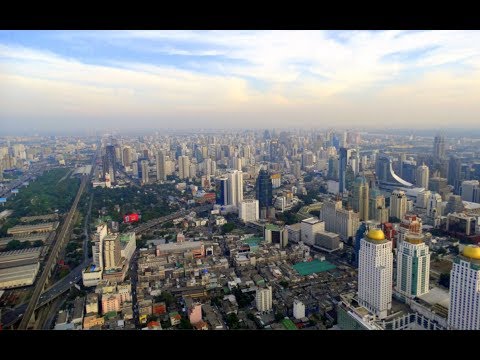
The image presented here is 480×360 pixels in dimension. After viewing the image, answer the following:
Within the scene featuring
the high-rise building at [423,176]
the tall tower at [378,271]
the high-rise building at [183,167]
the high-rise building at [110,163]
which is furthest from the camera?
the high-rise building at [183,167]

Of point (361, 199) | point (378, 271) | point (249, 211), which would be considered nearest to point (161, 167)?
point (249, 211)

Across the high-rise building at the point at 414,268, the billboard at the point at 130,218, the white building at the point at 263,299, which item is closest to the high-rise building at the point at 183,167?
the billboard at the point at 130,218

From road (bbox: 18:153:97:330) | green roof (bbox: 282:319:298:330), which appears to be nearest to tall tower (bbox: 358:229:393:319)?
green roof (bbox: 282:319:298:330)

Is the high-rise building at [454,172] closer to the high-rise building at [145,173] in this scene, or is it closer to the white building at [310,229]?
the white building at [310,229]

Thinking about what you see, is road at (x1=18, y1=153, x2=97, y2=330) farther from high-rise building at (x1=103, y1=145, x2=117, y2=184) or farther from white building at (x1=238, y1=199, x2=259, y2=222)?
white building at (x1=238, y1=199, x2=259, y2=222)

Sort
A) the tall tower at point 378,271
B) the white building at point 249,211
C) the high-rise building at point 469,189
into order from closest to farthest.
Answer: the tall tower at point 378,271, the white building at point 249,211, the high-rise building at point 469,189

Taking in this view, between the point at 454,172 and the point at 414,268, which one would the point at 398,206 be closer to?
the point at 454,172
